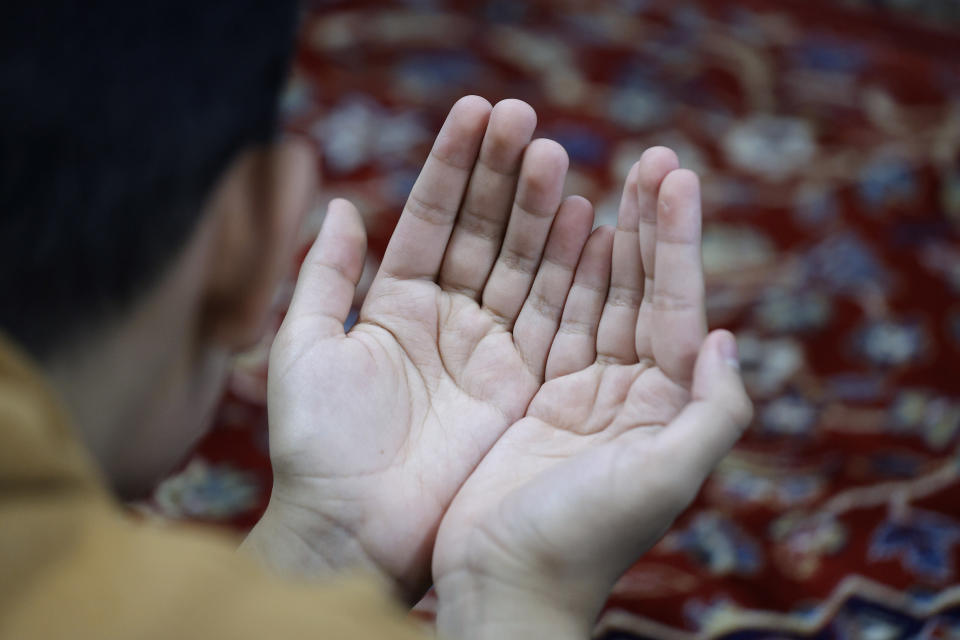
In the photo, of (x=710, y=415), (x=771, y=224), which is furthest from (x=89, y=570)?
(x=771, y=224)

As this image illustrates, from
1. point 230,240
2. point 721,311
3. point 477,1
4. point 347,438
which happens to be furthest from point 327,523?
point 477,1

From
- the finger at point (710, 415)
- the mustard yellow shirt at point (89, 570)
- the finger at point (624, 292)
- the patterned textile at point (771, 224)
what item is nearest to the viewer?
the mustard yellow shirt at point (89, 570)

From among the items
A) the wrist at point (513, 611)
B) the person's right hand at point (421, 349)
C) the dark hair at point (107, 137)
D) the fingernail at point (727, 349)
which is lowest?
the wrist at point (513, 611)

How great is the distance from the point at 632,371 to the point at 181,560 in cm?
44

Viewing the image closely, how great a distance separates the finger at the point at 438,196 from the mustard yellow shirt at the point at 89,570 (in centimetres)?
41

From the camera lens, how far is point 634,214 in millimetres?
797

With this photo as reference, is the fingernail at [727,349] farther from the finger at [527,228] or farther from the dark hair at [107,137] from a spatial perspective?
the dark hair at [107,137]

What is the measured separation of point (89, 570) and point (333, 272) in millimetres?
430

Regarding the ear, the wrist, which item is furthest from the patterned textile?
the ear

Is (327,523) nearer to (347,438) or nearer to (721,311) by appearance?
(347,438)

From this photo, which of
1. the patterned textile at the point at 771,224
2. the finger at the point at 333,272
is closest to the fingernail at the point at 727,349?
the finger at the point at 333,272

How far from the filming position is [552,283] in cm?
84

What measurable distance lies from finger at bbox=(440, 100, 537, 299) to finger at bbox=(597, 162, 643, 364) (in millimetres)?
107

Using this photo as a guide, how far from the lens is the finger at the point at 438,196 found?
0.81 metres
